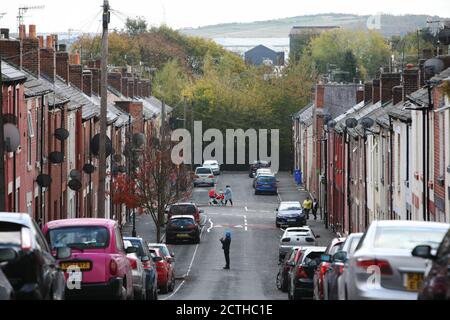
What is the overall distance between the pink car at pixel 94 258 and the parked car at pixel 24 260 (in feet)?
14.7

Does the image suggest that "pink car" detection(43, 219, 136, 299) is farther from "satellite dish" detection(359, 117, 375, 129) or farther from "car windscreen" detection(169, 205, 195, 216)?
"car windscreen" detection(169, 205, 195, 216)

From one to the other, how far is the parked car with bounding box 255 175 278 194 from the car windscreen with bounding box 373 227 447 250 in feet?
238

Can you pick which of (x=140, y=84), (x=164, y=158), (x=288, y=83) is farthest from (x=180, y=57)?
(x=164, y=158)

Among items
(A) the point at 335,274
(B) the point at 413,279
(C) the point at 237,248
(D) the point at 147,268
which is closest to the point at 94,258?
(A) the point at 335,274

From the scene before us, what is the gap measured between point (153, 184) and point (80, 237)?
42.4 meters

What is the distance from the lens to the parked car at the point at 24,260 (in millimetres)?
14719

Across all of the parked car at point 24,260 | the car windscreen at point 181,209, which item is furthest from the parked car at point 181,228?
the parked car at point 24,260

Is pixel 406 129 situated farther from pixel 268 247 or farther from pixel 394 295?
pixel 394 295

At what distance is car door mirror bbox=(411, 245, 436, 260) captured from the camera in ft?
47.8

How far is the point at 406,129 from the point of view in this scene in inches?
1784

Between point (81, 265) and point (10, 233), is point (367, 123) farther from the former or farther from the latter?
point (10, 233)

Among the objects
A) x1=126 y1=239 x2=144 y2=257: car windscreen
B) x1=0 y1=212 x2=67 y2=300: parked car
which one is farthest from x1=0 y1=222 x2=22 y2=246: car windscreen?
x1=126 y1=239 x2=144 y2=257: car windscreen

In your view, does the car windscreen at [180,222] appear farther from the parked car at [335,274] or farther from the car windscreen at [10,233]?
the car windscreen at [10,233]
